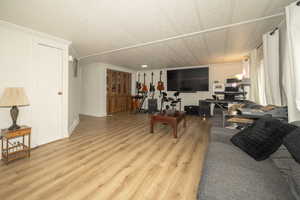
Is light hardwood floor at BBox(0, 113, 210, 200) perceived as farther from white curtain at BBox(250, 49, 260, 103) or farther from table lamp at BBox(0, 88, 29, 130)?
white curtain at BBox(250, 49, 260, 103)

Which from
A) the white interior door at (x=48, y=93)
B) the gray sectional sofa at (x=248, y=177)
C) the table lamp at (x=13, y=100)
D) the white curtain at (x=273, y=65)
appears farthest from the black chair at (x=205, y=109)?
the table lamp at (x=13, y=100)

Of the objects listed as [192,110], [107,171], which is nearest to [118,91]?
[192,110]

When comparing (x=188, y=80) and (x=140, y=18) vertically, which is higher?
(x=140, y=18)

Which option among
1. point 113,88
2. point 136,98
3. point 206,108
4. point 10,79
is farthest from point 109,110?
point 206,108

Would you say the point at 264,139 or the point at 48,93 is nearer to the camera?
the point at 264,139

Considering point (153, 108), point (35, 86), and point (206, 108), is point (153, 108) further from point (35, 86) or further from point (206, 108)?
point (35, 86)

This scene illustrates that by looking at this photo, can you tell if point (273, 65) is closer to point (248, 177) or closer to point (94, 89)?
point (248, 177)

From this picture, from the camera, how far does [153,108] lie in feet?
20.0

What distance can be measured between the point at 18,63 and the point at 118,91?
407 centimetres

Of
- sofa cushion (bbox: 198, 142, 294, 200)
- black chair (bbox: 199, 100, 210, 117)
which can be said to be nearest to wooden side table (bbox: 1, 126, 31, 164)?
sofa cushion (bbox: 198, 142, 294, 200)

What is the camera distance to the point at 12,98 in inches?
72.6

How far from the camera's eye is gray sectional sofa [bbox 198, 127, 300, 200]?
742 mm

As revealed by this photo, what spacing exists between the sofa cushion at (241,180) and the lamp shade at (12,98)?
2.60 metres

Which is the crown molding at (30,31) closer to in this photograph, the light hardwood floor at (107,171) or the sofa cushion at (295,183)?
the light hardwood floor at (107,171)
